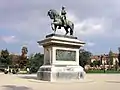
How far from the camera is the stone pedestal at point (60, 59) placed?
20.9 meters

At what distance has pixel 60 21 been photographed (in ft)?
74.9

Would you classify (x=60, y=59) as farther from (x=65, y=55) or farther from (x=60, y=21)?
(x=60, y=21)

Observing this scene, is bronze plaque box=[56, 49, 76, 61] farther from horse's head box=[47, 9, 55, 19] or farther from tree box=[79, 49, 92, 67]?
tree box=[79, 49, 92, 67]

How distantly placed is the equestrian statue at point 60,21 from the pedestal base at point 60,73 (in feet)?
12.2

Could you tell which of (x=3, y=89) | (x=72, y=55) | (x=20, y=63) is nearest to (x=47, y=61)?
(x=72, y=55)

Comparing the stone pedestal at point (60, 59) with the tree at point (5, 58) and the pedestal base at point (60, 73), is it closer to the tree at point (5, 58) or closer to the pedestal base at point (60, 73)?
the pedestal base at point (60, 73)

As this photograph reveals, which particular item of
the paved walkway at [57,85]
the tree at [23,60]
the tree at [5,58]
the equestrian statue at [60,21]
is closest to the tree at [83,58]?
the tree at [23,60]

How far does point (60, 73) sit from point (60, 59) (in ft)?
4.42

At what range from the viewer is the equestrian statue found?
22.6 metres

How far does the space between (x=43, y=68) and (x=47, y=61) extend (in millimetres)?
720

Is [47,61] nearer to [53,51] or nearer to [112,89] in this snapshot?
[53,51]

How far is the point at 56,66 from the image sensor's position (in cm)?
2114

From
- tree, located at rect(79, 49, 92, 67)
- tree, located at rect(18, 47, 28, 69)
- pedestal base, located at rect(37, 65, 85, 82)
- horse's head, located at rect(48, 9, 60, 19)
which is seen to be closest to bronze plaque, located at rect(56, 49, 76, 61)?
pedestal base, located at rect(37, 65, 85, 82)

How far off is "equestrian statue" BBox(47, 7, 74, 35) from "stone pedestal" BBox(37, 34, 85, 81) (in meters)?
1.17
